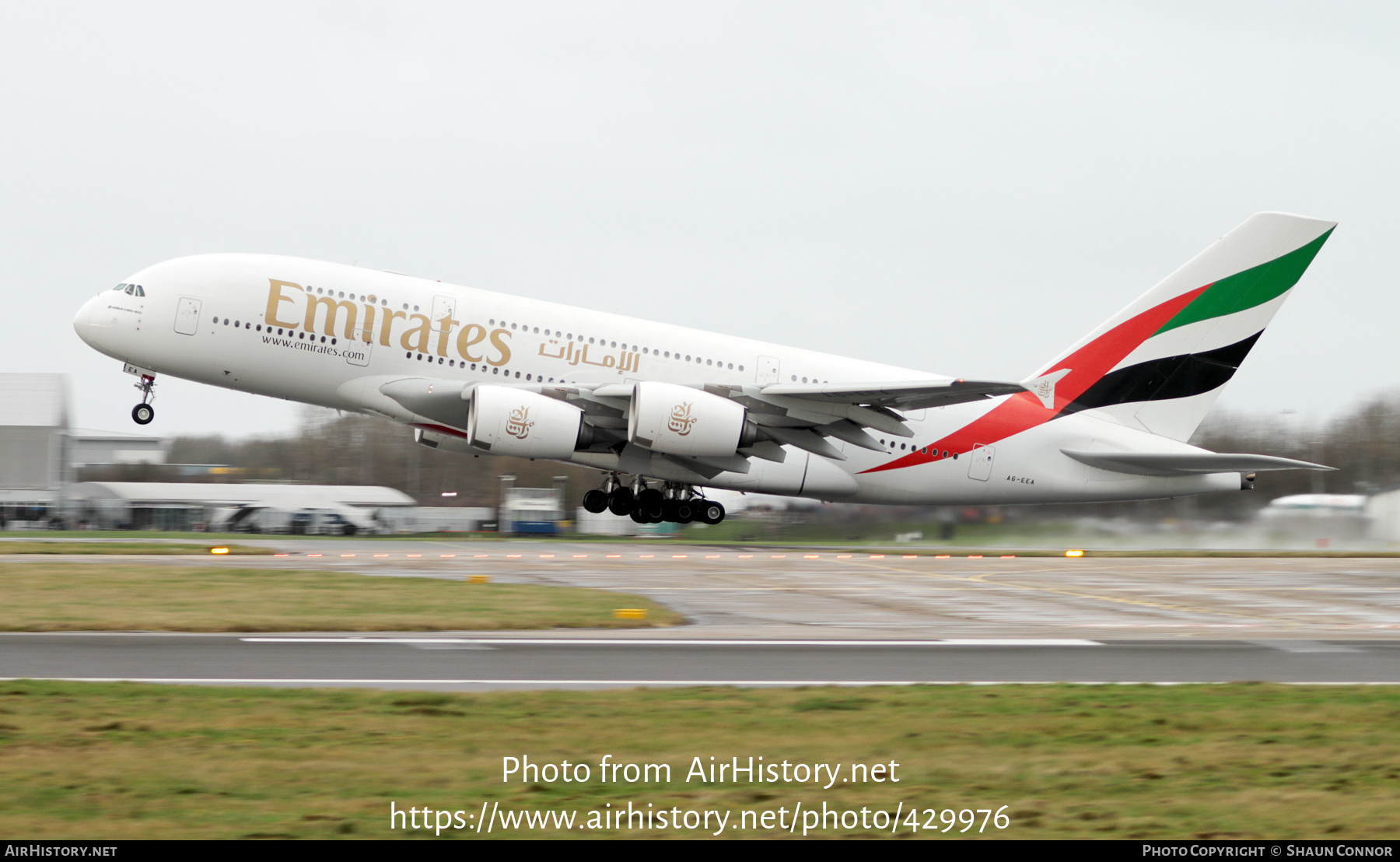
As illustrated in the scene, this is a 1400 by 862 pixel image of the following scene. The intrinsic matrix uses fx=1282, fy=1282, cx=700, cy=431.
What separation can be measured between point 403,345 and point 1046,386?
1622cm

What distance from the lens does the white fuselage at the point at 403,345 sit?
90.1ft

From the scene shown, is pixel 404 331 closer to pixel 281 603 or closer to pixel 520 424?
pixel 520 424

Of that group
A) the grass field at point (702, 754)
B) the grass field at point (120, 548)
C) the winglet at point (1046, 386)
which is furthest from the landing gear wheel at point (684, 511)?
the grass field at point (702, 754)

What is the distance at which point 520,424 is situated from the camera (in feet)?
87.9

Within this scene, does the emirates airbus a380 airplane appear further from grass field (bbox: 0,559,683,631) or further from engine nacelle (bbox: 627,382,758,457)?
grass field (bbox: 0,559,683,631)

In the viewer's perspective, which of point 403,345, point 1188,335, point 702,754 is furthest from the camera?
point 1188,335

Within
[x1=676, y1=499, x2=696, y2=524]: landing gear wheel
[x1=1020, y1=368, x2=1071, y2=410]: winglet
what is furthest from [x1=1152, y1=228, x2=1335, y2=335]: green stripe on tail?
[x1=676, y1=499, x2=696, y2=524]: landing gear wheel

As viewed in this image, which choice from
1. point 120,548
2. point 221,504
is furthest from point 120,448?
point 120,548

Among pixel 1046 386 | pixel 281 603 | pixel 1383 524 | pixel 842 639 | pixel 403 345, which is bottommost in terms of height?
pixel 281 603

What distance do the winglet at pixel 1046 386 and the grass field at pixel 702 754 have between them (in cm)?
2222

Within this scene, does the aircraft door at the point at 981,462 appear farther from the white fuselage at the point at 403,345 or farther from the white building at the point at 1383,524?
the white building at the point at 1383,524

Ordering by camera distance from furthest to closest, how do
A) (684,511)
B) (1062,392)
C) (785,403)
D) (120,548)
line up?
1. (1062,392)
2. (684,511)
3. (120,548)
4. (785,403)

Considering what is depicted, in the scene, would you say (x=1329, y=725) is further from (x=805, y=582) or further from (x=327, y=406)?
(x=327, y=406)

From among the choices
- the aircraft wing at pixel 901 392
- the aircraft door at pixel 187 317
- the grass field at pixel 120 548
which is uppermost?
the aircraft door at pixel 187 317
